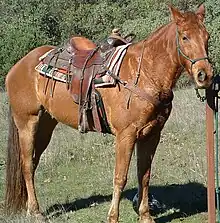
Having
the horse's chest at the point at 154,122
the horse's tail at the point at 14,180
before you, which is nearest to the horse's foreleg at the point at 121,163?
the horse's chest at the point at 154,122

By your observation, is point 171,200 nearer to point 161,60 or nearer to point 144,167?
point 144,167

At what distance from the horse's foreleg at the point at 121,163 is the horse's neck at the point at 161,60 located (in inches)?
23.3

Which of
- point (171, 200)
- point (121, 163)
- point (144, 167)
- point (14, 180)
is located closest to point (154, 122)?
point (121, 163)

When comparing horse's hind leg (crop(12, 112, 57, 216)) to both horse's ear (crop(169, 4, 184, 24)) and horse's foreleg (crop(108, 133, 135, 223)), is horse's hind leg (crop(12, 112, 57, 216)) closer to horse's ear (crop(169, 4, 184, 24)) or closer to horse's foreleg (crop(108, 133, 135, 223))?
horse's foreleg (crop(108, 133, 135, 223))

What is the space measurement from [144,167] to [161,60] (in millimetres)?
1232

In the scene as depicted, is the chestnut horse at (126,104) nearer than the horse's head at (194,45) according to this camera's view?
No

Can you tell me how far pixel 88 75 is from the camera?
5.57 m

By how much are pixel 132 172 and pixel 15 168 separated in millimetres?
2102

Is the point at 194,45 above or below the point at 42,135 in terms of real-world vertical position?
above

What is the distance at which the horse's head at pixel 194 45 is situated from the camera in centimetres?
437

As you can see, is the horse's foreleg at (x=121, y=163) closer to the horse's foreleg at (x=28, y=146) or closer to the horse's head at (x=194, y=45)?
the horse's head at (x=194, y=45)

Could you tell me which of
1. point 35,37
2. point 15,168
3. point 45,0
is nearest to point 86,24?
point 45,0

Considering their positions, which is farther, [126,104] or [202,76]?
[126,104]

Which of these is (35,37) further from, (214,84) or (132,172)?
(214,84)
